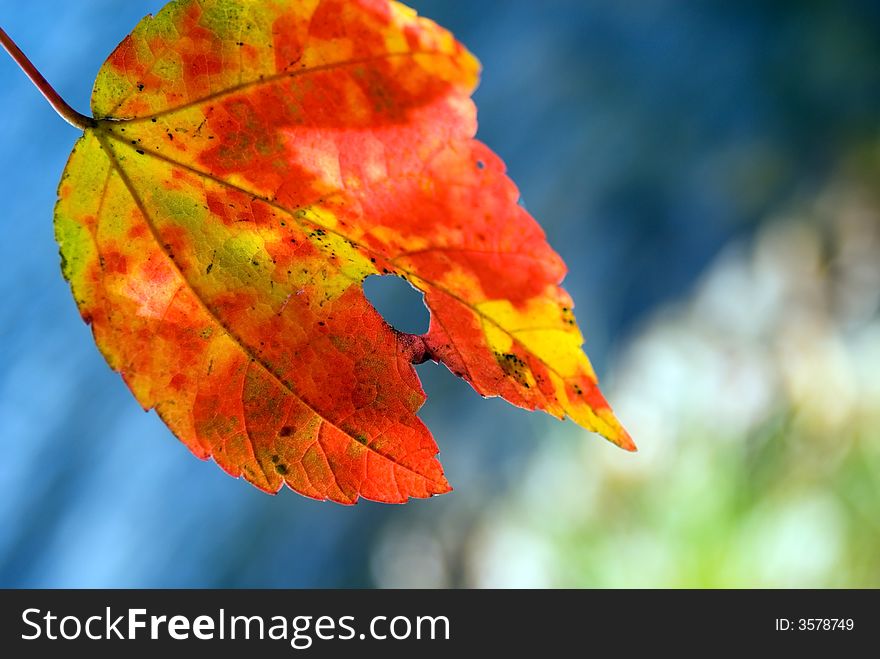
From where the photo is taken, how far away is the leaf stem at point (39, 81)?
18 cm

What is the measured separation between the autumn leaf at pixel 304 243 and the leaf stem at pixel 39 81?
0.01 meters

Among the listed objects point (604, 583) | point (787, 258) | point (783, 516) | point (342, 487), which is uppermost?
point (787, 258)

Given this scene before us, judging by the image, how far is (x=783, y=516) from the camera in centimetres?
154

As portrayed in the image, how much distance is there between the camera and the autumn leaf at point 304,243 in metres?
0.18

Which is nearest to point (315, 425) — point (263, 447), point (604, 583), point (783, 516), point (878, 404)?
point (263, 447)

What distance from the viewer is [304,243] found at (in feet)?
0.71

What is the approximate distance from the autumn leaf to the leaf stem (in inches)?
0.4

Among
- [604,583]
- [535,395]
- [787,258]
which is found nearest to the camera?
[535,395]

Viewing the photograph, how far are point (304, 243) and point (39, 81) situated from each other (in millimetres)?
79

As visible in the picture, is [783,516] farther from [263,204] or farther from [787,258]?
[263,204]

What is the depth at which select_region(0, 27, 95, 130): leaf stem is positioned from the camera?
18 centimetres

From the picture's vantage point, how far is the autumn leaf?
0.18 m

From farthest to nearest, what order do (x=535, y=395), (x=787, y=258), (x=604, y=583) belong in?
(x=787, y=258)
(x=604, y=583)
(x=535, y=395)

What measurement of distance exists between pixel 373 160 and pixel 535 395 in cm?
8
